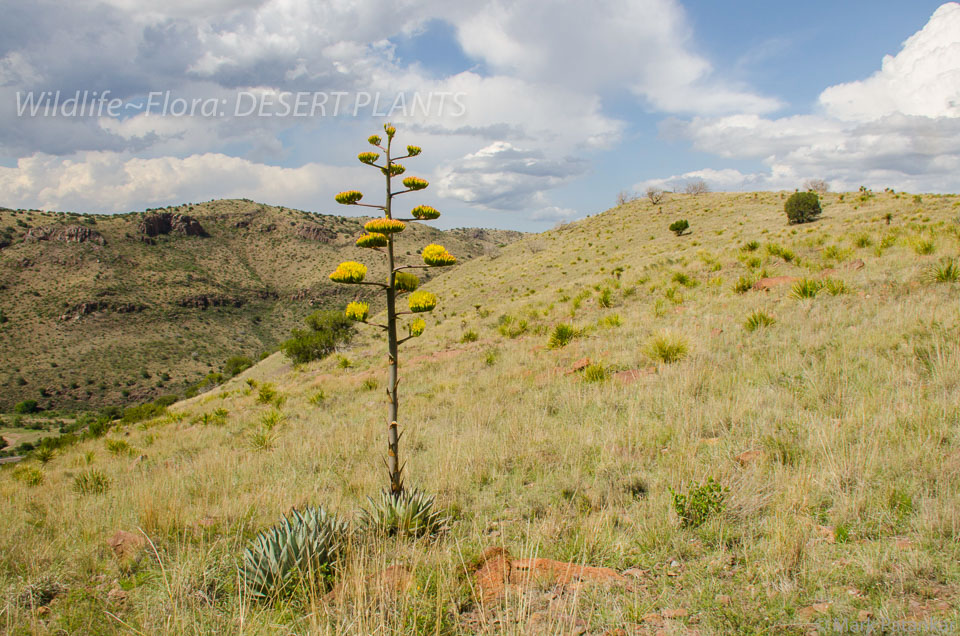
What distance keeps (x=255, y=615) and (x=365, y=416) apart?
6466mm

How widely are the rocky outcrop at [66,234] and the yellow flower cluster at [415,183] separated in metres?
101

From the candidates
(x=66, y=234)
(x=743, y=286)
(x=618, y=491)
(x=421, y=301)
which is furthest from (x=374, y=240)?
(x=66, y=234)

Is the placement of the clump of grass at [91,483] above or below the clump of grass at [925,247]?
below

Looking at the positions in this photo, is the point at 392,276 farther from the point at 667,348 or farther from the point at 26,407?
the point at 26,407

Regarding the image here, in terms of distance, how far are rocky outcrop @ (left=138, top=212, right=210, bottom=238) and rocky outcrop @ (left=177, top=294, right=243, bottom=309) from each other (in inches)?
1001

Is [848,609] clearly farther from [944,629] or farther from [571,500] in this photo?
[571,500]

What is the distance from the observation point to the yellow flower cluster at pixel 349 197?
3.52 meters

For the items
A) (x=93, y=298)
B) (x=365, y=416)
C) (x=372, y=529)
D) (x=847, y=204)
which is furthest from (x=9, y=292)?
(x=847, y=204)

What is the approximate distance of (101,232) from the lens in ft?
264

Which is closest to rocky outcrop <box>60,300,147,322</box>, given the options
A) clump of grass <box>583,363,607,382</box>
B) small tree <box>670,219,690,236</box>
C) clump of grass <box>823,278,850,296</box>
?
small tree <box>670,219,690,236</box>

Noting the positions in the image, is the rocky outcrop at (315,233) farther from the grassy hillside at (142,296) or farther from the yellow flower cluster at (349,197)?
the yellow flower cluster at (349,197)

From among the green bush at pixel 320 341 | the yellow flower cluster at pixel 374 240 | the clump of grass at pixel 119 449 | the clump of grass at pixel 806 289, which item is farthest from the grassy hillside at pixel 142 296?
the clump of grass at pixel 806 289

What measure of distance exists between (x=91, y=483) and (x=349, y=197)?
676cm

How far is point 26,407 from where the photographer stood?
5228 centimetres
